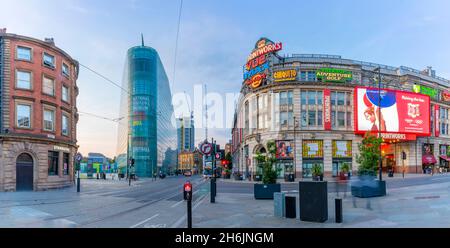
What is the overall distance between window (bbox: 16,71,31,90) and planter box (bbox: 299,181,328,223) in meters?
28.1

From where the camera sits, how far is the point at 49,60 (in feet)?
97.3

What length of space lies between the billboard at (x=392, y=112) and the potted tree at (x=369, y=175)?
105 ft

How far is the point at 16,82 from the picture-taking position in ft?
87.4

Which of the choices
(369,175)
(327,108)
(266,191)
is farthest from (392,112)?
(266,191)

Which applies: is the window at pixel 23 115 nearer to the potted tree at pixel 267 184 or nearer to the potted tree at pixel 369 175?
the potted tree at pixel 267 184

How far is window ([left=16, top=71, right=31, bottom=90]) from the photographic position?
2681 centimetres

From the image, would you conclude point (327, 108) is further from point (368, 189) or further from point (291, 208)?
point (291, 208)

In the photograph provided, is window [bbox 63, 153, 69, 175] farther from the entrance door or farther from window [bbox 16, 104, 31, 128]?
window [bbox 16, 104, 31, 128]

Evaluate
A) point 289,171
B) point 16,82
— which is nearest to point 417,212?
point 16,82

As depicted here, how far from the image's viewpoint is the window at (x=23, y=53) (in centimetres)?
2697

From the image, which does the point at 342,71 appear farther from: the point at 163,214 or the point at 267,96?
the point at 163,214

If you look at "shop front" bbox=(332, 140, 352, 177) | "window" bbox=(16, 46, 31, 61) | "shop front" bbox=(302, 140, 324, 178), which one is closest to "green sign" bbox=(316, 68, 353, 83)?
"shop front" bbox=(332, 140, 352, 177)
